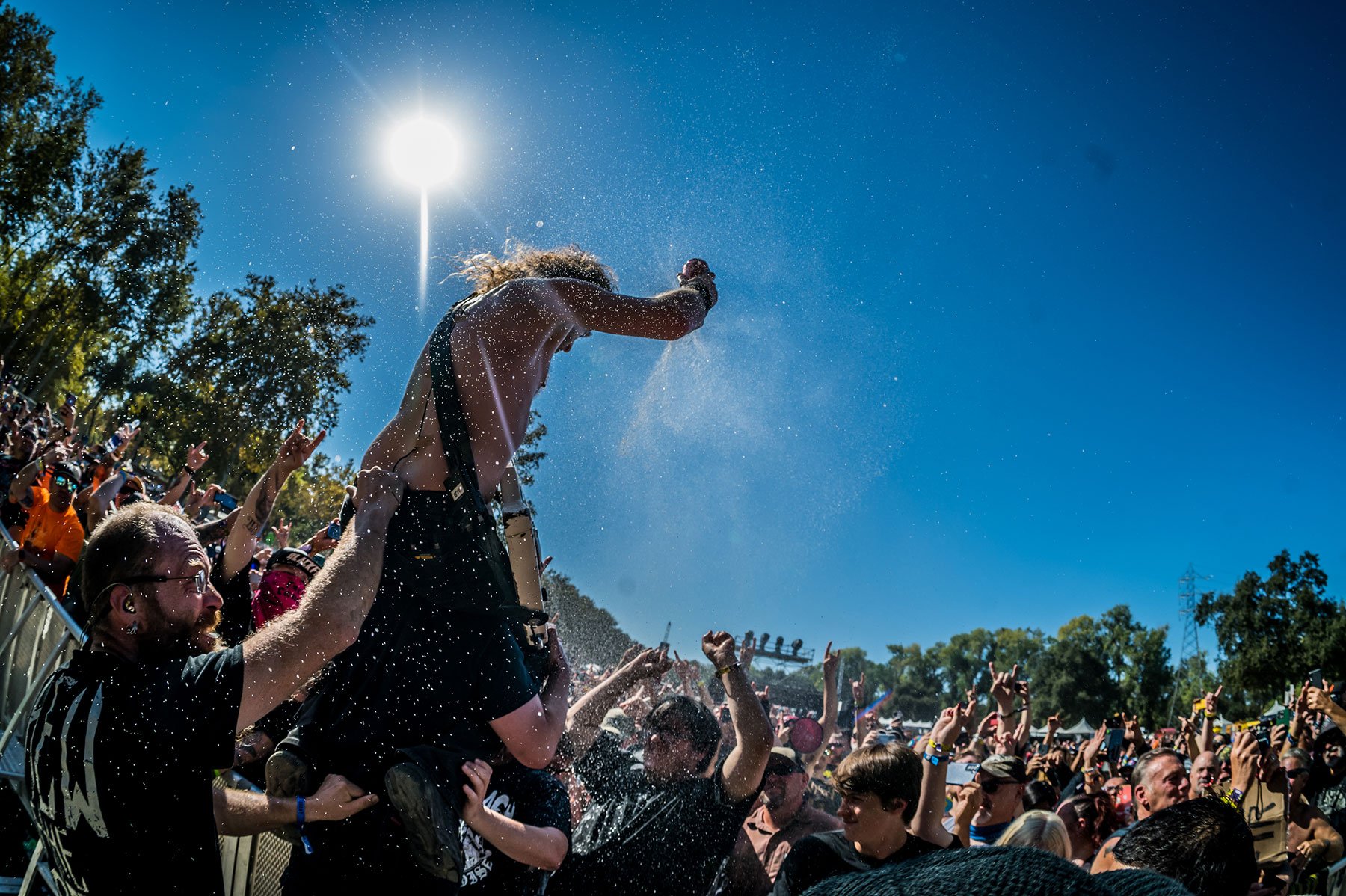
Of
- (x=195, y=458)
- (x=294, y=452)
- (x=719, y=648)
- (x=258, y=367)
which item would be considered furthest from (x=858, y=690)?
(x=258, y=367)

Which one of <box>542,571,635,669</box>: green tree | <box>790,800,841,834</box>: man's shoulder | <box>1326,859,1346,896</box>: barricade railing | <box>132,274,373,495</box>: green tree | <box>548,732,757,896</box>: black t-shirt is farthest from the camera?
<box>542,571,635,669</box>: green tree

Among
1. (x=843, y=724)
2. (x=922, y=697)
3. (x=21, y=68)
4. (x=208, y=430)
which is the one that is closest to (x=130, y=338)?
(x=208, y=430)

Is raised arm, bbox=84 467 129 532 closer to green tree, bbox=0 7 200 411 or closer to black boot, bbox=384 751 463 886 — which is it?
black boot, bbox=384 751 463 886

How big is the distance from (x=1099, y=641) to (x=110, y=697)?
74063 millimetres

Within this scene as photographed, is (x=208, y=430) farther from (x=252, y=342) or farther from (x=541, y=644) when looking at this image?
(x=541, y=644)

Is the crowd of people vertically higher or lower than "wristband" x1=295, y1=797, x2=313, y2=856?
higher

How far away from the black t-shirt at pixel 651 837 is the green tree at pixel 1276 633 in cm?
3873

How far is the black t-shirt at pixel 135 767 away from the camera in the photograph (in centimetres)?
165

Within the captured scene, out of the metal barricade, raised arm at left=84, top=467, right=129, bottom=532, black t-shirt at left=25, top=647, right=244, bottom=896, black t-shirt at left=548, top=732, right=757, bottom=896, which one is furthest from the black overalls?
raised arm at left=84, top=467, right=129, bottom=532

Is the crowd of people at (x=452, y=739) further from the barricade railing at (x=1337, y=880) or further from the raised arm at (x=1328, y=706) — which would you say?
the raised arm at (x=1328, y=706)

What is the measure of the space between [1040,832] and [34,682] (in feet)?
19.2

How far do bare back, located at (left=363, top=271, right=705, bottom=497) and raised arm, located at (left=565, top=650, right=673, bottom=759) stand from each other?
1.47 metres

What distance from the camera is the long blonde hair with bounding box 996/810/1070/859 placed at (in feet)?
11.5

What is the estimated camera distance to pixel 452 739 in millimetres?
2084
